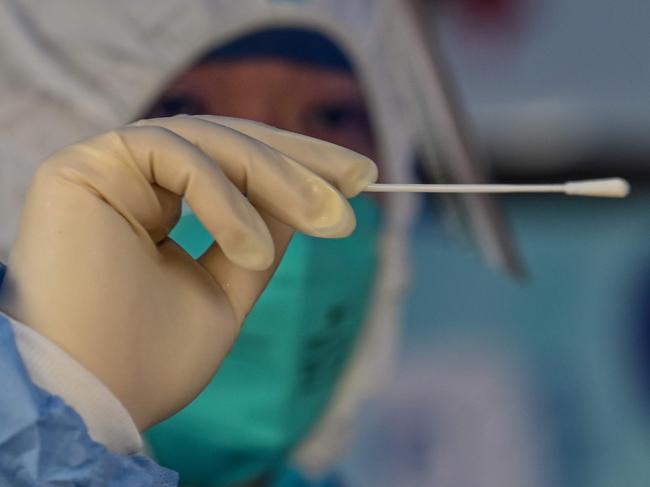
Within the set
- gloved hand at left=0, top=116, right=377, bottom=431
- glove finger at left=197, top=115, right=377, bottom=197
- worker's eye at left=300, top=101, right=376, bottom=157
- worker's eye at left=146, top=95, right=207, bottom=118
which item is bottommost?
gloved hand at left=0, top=116, right=377, bottom=431

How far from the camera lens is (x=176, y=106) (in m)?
1.03

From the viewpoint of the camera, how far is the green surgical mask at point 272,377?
1076 mm

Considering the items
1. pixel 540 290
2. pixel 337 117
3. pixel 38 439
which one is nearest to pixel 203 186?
pixel 38 439

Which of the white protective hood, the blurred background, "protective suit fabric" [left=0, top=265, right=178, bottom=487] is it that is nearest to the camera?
"protective suit fabric" [left=0, top=265, right=178, bottom=487]

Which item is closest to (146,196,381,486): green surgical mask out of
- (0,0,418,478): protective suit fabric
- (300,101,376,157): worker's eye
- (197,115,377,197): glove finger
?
(300,101,376,157): worker's eye

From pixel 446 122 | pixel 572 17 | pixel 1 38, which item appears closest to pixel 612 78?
pixel 572 17

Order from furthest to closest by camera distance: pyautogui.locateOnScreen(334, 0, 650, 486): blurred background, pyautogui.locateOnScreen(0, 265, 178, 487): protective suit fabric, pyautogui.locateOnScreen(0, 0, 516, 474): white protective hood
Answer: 1. pyautogui.locateOnScreen(334, 0, 650, 486): blurred background
2. pyautogui.locateOnScreen(0, 0, 516, 474): white protective hood
3. pyautogui.locateOnScreen(0, 265, 178, 487): protective suit fabric

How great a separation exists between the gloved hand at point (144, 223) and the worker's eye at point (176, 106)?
0.51m

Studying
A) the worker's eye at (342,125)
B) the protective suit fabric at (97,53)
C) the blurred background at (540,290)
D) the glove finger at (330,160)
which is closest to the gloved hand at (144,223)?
the glove finger at (330,160)

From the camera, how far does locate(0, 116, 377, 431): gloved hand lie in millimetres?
482

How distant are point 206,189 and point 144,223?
0.06 metres

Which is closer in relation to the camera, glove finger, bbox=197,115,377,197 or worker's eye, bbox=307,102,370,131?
glove finger, bbox=197,115,377,197

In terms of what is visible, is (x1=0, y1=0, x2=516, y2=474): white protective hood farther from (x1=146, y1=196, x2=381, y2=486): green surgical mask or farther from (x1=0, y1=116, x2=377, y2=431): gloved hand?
(x1=0, y1=116, x2=377, y2=431): gloved hand

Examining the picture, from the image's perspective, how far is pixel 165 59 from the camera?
3.32 feet
